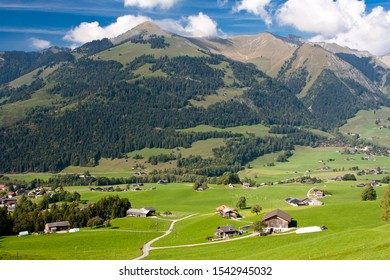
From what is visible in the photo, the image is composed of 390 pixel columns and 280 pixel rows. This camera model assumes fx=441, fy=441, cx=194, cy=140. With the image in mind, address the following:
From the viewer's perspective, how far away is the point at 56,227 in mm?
111750

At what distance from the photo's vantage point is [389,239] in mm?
44969

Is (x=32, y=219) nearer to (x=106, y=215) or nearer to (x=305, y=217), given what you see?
(x=106, y=215)

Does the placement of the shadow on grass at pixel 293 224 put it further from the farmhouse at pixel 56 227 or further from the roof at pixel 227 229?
the farmhouse at pixel 56 227

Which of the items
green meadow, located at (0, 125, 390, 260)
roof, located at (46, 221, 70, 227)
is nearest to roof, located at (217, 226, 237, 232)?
green meadow, located at (0, 125, 390, 260)

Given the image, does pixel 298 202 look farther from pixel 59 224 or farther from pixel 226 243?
pixel 59 224

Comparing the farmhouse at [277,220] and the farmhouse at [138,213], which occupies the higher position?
the farmhouse at [277,220]

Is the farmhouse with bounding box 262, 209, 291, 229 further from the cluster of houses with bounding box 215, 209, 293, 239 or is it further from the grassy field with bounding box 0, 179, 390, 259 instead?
the grassy field with bounding box 0, 179, 390, 259

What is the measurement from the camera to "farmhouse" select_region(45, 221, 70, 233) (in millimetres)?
111062

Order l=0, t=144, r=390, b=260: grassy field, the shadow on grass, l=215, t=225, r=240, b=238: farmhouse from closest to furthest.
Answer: l=0, t=144, r=390, b=260: grassy field, l=215, t=225, r=240, b=238: farmhouse, the shadow on grass

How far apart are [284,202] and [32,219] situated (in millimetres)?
74527

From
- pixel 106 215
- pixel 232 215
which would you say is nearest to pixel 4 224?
pixel 106 215

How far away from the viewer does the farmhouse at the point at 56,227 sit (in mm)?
111062


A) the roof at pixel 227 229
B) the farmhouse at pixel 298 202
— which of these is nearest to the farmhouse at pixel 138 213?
the roof at pixel 227 229
